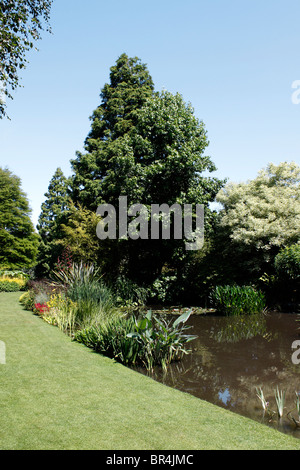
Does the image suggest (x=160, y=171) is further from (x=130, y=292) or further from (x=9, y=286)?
(x=9, y=286)

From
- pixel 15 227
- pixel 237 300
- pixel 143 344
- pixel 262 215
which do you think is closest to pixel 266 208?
pixel 262 215

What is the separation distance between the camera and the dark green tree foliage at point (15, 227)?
32.2 metres

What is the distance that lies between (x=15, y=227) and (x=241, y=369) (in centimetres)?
3158

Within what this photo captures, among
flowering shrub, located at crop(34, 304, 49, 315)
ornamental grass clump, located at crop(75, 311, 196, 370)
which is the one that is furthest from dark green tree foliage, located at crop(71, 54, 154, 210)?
ornamental grass clump, located at crop(75, 311, 196, 370)

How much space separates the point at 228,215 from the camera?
15562 mm

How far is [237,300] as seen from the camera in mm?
12531

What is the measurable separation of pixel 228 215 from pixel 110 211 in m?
6.38

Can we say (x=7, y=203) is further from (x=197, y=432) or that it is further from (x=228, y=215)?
(x=197, y=432)

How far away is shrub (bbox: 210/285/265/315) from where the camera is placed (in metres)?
12.5

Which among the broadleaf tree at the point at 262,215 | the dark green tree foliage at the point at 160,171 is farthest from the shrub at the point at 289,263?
the dark green tree foliage at the point at 160,171

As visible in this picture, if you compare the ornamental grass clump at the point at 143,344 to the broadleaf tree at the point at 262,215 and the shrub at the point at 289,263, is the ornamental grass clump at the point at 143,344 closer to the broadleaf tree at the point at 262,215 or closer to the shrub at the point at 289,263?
the shrub at the point at 289,263

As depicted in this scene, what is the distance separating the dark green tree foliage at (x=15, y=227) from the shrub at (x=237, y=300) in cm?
2403

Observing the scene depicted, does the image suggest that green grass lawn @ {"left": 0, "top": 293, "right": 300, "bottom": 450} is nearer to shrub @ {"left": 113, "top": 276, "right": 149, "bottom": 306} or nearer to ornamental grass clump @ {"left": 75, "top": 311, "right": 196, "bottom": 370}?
ornamental grass clump @ {"left": 75, "top": 311, "right": 196, "bottom": 370}
